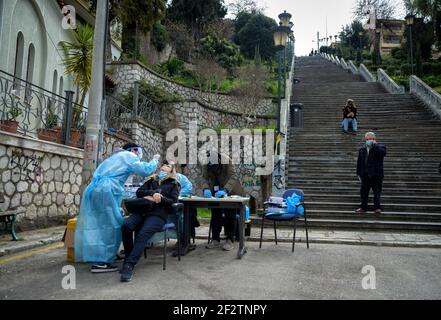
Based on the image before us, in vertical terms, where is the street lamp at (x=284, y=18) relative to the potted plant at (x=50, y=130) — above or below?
above

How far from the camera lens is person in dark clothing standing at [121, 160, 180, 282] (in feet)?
14.5

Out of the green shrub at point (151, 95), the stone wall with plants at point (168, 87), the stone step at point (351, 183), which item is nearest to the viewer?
the stone step at point (351, 183)

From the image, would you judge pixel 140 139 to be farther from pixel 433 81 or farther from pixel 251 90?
pixel 433 81

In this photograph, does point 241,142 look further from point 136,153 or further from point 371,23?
point 371,23

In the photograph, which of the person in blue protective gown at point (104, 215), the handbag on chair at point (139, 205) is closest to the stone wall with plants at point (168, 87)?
the person in blue protective gown at point (104, 215)

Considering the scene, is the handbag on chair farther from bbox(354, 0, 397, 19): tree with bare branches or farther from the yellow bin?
bbox(354, 0, 397, 19): tree with bare branches

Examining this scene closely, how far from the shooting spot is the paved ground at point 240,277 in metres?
3.61

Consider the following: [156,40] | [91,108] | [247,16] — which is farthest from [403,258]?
[247,16]

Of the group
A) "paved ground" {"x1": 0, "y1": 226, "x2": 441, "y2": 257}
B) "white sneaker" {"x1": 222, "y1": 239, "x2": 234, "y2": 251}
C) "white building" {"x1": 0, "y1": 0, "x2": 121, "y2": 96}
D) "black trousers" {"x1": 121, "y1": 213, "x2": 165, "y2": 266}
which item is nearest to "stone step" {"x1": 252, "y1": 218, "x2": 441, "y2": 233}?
"paved ground" {"x1": 0, "y1": 226, "x2": 441, "y2": 257}

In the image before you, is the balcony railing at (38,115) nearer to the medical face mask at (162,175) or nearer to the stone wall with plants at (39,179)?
the stone wall with plants at (39,179)

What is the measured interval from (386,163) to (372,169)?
148 inches

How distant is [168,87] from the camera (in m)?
20.9

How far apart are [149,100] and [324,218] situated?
972cm

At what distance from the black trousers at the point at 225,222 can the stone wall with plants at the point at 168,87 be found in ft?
38.5
